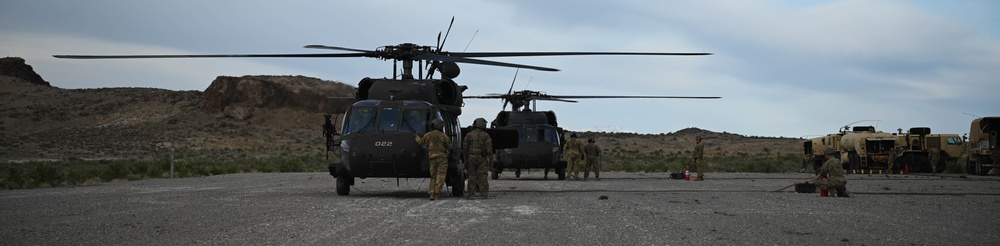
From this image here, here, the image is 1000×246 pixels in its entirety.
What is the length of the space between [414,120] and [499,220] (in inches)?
241

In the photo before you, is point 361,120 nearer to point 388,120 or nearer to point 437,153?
point 388,120

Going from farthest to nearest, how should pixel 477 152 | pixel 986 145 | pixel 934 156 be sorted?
pixel 934 156 → pixel 986 145 → pixel 477 152

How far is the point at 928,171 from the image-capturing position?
4316 cm

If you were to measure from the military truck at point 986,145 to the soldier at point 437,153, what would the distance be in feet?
95.2

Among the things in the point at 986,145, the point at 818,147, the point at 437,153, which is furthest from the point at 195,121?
the point at 437,153

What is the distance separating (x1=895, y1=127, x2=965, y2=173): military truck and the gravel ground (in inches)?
1040

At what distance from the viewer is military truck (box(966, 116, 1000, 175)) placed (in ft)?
128

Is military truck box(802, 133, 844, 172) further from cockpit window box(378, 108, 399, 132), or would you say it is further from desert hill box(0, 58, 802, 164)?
desert hill box(0, 58, 802, 164)

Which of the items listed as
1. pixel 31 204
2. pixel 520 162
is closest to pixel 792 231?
pixel 31 204

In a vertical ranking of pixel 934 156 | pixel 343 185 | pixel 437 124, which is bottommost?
pixel 343 185

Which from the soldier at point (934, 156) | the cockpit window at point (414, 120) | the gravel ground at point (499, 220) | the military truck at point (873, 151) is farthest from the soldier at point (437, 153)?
the soldier at point (934, 156)

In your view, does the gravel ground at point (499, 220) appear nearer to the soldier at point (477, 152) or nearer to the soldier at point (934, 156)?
the soldier at point (477, 152)

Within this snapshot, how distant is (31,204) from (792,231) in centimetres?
1130

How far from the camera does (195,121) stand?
329ft
